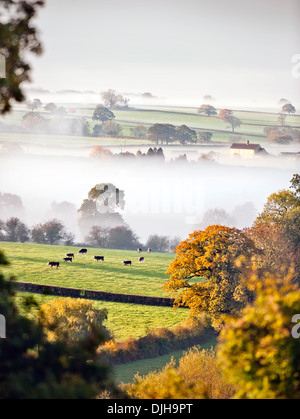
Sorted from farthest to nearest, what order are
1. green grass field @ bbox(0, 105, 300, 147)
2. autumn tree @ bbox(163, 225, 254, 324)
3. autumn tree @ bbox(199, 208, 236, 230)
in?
green grass field @ bbox(0, 105, 300, 147), autumn tree @ bbox(199, 208, 236, 230), autumn tree @ bbox(163, 225, 254, 324)

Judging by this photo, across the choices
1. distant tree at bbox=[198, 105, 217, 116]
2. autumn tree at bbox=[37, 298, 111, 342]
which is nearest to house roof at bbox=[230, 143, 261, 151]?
distant tree at bbox=[198, 105, 217, 116]

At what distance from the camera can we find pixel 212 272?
1997cm

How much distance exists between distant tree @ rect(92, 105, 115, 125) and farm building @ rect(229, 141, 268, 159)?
46.2 feet

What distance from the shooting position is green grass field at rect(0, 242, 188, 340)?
22.7 m

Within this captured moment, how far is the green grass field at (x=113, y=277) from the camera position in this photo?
2269 cm

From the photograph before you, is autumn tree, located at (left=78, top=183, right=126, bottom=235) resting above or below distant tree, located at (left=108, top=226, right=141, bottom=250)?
above

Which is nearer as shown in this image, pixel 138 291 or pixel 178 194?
pixel 138 291
